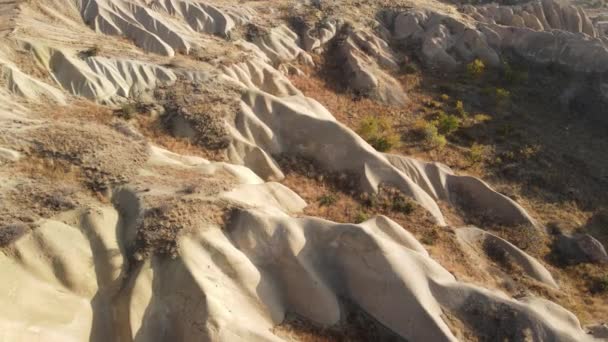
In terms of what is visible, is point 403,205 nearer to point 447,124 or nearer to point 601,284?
point 601,284

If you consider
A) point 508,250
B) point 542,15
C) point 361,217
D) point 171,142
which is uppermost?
point 542,15

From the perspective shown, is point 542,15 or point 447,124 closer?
point 447,124

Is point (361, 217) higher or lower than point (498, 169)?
lower

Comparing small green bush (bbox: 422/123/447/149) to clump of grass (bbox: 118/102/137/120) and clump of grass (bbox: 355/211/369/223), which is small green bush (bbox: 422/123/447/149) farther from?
clump of grass (bbox: 118/102/137/120)

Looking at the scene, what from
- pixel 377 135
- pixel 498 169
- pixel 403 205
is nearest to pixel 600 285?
pixel 498 169

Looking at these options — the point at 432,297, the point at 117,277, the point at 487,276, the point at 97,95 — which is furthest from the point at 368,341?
the point at 97,95

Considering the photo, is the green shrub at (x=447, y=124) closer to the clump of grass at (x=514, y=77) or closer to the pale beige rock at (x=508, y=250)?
the clump of grass at (x=514, y=77)

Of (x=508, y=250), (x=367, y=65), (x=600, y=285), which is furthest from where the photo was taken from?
(x=367, y=65)

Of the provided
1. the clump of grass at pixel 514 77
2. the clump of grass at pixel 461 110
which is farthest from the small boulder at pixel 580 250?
the clump of grass at pixel 514 77
